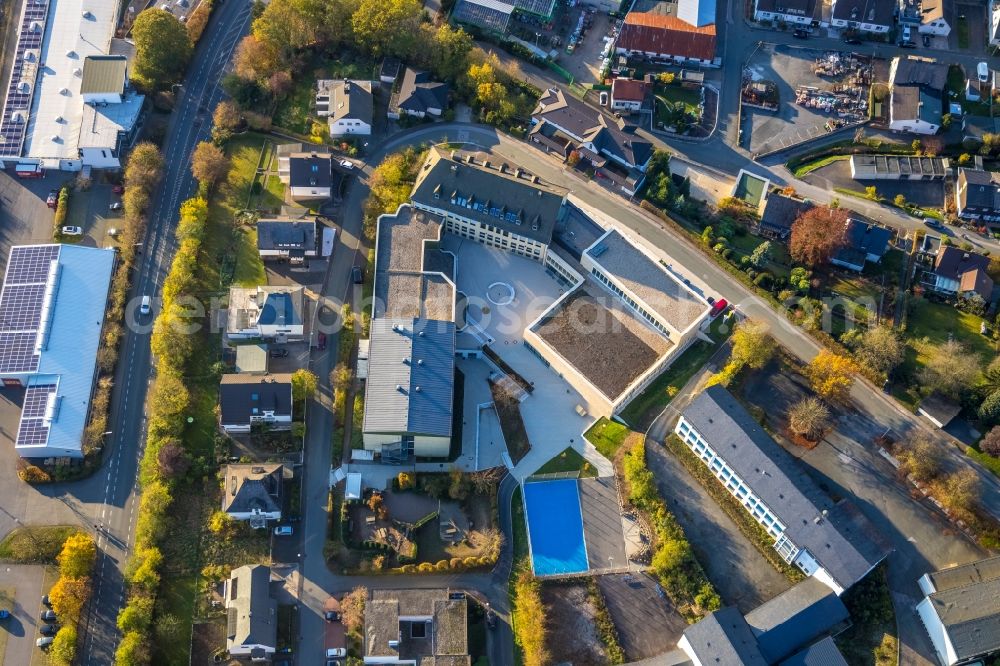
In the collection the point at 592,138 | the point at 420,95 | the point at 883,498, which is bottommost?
the point at 883,498

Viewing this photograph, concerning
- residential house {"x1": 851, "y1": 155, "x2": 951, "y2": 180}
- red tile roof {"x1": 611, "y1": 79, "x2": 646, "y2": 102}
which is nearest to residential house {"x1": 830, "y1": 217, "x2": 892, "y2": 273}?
residential house {"x1": 851, "y1": 155, "x2": 951, "y2": 180}

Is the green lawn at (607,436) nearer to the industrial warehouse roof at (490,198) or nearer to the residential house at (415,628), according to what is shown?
the residential house at (415,628)

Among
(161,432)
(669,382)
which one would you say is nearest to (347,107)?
(161,432)

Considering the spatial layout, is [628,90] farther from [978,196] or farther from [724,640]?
[724,640]

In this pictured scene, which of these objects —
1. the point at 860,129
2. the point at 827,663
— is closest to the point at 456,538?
the point at 827,663

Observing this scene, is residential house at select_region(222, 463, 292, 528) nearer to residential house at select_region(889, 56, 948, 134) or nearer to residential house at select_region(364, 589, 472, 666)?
residential house at select_region(364, 589, 472, 666)
